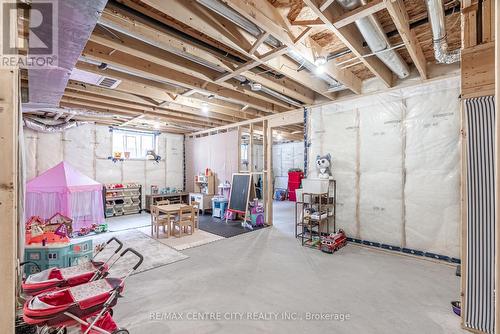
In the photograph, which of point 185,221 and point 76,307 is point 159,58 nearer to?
point 76,307

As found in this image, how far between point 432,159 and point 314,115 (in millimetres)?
2342

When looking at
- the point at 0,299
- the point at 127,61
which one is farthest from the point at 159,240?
the point at 0,299

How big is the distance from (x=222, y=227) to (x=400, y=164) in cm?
419

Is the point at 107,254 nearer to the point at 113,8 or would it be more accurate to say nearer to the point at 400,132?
the point at 113,8

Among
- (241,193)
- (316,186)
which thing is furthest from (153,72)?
(241,193)

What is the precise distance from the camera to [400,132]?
156 inches

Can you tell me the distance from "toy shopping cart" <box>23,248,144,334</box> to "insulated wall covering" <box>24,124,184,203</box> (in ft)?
20.1

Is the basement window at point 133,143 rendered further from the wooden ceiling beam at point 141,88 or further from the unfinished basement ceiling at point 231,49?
the wooden ceiling beam at point 141,88

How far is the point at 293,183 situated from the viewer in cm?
1091

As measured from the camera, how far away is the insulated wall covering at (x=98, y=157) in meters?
6.24

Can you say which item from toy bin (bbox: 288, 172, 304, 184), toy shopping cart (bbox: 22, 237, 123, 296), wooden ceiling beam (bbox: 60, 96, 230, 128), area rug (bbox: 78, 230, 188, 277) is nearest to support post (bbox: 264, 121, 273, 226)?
wooden ceiling beam (bbox: 60, 96, 230, 128)

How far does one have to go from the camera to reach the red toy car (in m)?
4.02

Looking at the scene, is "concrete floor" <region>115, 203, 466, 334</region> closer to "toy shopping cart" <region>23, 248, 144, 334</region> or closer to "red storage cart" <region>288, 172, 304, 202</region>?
"toy shopping cart" <region>23, 248, 144, 334</region>

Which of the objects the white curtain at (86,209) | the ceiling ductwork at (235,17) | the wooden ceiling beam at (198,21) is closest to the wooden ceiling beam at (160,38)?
the wooden ceiling beam at (198,21)
